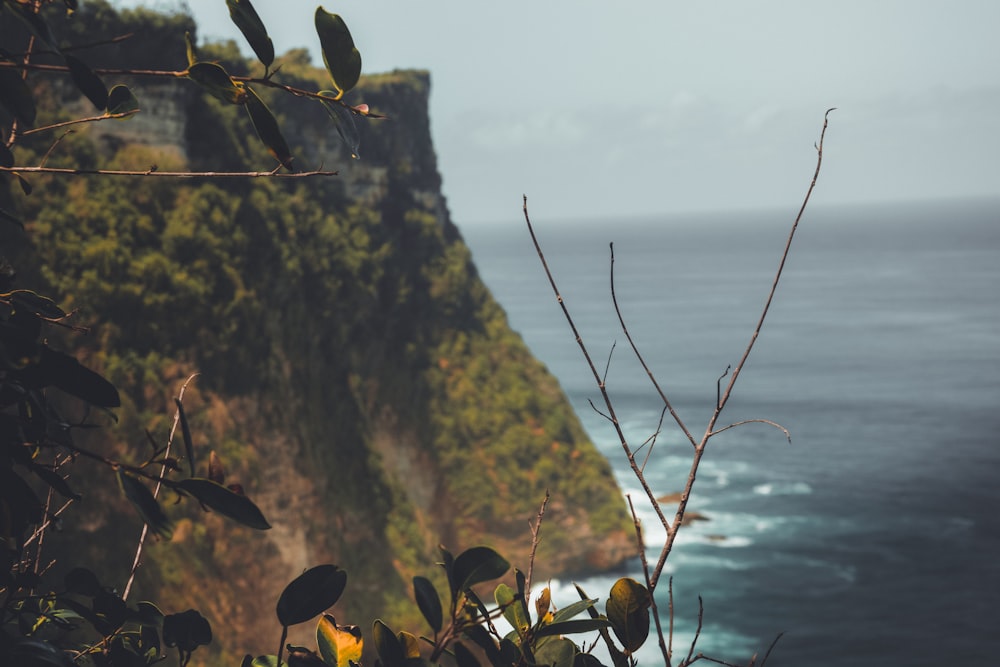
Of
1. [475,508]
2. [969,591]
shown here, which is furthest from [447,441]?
[969,591]

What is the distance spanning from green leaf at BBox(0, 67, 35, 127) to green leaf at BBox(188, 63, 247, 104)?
310mm

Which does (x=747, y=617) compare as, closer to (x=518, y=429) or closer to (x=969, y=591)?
(x=969, y=591)

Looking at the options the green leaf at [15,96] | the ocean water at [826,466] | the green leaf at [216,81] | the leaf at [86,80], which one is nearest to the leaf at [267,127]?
the green leaf at [216,81]

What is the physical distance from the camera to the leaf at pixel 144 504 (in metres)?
1.55

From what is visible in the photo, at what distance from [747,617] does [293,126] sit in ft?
93.7

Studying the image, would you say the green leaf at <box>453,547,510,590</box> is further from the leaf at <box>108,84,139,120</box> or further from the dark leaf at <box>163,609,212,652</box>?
the leaf at <box>108,84,139,120</box>

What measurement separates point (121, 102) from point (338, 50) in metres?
0.55

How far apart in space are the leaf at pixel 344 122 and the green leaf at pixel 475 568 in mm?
949

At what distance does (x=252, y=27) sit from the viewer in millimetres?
1900

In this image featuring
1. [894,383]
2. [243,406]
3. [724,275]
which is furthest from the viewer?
[724,275]

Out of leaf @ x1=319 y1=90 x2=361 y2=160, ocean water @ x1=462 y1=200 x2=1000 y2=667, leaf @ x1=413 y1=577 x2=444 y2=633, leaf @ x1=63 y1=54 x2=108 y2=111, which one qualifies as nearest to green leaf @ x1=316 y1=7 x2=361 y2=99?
leaf @ x1=319 y1=90 x2=361 y2=160

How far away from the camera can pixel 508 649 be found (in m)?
2.05

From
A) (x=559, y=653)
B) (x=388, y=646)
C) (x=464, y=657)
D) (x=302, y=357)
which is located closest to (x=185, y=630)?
(x=388, y=646)

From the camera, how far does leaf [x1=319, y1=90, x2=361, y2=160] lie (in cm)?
202
